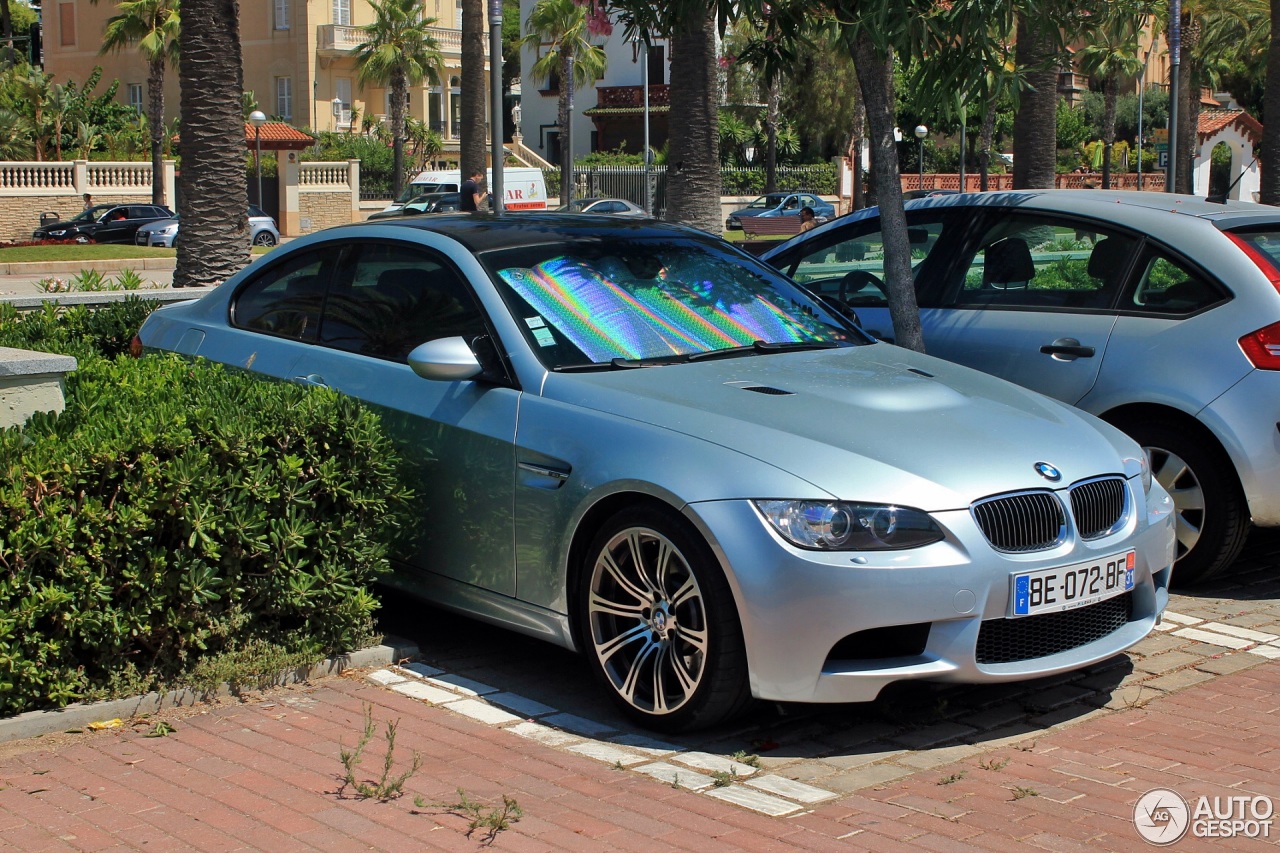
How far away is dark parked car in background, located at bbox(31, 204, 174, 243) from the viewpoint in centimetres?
3853

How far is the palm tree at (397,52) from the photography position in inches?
2169

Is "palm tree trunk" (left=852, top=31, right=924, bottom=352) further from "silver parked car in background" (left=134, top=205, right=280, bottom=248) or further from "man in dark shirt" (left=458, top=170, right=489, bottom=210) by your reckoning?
"silver parked car in background" (left=134, top=205, right=280, bottom=248)

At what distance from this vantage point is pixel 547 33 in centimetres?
5456

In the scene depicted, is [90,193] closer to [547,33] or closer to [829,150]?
[547,33]

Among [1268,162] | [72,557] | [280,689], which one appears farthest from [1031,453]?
[1268,162]

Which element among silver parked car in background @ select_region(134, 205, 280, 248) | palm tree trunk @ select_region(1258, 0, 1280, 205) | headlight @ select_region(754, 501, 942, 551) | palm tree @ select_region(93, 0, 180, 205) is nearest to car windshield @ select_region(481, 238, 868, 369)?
headlight @ select_region(754, 501, 942, 551)

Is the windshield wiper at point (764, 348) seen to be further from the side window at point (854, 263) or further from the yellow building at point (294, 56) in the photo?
the yellow building at point (294, 56)

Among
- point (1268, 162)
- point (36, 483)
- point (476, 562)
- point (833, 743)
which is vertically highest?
point (1268, 162)

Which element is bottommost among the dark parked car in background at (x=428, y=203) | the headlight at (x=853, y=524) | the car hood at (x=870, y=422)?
the headlight at (x=853, y=524)

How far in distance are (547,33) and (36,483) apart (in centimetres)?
5225

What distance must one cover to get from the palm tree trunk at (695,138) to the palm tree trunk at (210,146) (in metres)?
4.89

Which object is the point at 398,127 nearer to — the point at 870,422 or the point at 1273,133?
the point at 1273,133

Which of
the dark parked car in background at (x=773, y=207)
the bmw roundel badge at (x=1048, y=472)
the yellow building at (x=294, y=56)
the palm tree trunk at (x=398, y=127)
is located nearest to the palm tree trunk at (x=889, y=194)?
the bmw roundel badge at (x=1048, y=472)

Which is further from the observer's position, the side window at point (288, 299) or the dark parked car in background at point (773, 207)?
the dark parked car in background at point (773, 207)
